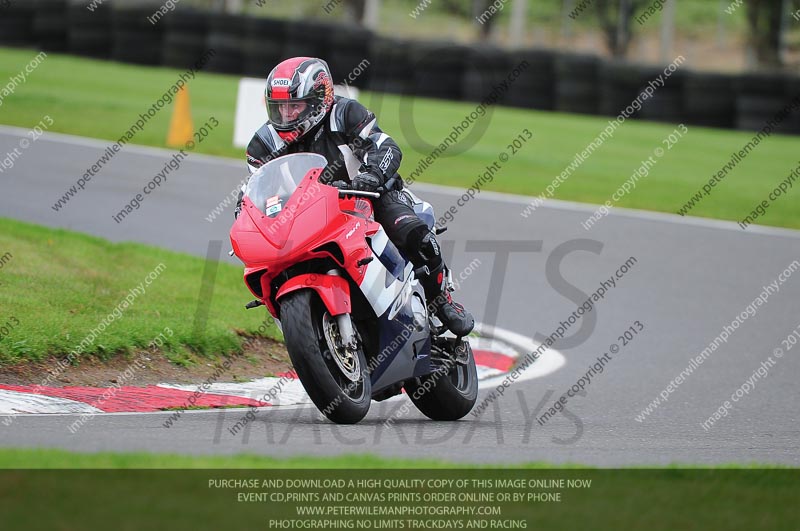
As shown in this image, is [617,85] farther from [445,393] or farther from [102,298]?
[445,393]

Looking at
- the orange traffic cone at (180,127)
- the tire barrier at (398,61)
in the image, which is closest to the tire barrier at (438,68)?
the tire barrier at (398,61)

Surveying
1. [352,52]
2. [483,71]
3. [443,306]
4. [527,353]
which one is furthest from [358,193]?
[483,71]

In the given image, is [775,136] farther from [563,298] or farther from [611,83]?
[563,298]

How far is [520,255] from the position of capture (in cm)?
1348

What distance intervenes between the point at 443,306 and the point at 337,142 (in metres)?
1.25

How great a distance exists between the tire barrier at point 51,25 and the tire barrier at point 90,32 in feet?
0.44

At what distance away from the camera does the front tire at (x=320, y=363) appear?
595 centimetres

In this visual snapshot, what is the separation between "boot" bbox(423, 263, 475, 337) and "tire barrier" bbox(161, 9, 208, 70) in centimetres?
2129

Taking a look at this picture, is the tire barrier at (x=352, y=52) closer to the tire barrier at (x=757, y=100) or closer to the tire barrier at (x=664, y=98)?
the tire barrier at (x=664, y=98)

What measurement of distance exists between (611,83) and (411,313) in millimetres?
20418

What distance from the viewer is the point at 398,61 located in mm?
26891

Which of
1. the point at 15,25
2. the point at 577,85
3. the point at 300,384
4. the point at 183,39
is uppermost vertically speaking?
the point at 300,384

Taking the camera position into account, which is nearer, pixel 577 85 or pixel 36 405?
pixel 36 405

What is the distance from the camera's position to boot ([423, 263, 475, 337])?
7.31 m
